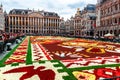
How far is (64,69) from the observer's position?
28.4ft

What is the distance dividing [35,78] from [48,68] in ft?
5.08

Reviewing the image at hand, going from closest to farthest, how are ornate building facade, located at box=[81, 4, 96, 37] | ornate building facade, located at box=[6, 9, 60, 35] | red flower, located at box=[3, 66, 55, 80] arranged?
red flower, located at box=[3, 66, 55, 80], ornate building facade, located at box=[81, 4, 96, 37], ornate building facade, located at box=[6, 9, 60, 35]

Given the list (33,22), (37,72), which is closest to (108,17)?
(37,72)

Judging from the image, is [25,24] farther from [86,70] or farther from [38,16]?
[86,70]

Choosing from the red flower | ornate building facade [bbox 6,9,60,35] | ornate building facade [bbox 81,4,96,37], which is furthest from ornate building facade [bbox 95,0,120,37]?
ornate building facade [bbox 6,9,60,35]

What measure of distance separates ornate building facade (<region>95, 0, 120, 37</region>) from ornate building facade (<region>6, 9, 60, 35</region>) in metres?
60.9

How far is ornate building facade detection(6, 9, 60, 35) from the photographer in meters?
116

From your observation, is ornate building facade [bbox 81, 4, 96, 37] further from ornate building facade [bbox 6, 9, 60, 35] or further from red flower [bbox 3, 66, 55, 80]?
red flower [bbox 3, 66, 55, 80]

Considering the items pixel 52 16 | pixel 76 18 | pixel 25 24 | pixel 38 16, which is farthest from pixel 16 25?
pixel 76 18

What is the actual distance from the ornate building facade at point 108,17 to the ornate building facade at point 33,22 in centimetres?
6093

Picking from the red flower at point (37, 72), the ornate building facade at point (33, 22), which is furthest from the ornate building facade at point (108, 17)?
the ornate building facade at point (33, 22)

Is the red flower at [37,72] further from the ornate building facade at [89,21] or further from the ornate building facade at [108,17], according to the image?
the ornate building facade at [89,21]

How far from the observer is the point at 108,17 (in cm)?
5141

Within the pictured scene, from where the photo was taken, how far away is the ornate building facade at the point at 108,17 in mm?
46281
